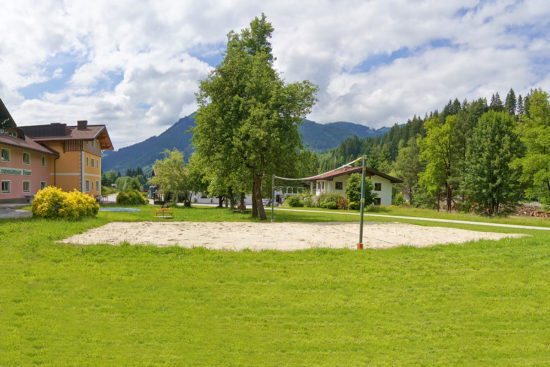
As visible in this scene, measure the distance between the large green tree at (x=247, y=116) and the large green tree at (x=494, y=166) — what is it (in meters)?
28.9

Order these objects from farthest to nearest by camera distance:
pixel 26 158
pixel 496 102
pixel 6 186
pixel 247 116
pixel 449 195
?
1. pixel 496 102
2. pixel 449 195
3. pixel 26 158
4. pixel 6 186
5. pixel 247 116

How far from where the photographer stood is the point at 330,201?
4759 centimetres

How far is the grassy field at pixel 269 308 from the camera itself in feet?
16.6


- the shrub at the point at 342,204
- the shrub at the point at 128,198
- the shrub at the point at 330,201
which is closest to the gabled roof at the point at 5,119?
the shrub at the point at 128,198

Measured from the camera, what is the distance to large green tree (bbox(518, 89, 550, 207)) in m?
36.3

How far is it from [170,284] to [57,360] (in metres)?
3.40

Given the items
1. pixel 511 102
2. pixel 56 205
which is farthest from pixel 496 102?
pixel 56 205

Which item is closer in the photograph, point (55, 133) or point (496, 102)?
point (55, 133)

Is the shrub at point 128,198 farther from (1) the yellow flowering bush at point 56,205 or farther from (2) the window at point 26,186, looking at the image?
(1) the yellow flowering bush at point 56,205

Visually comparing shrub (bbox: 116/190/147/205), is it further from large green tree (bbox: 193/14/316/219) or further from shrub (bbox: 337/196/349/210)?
shrub (bbox: 337/196/349/210)

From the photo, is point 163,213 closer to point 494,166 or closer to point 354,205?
point 354,205

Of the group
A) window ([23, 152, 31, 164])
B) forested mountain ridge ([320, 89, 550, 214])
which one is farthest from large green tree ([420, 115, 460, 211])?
window ([23, 152, 31, 164])

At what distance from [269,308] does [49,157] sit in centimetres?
4364

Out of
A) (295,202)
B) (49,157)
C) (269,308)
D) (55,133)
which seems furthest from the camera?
(295,202)
